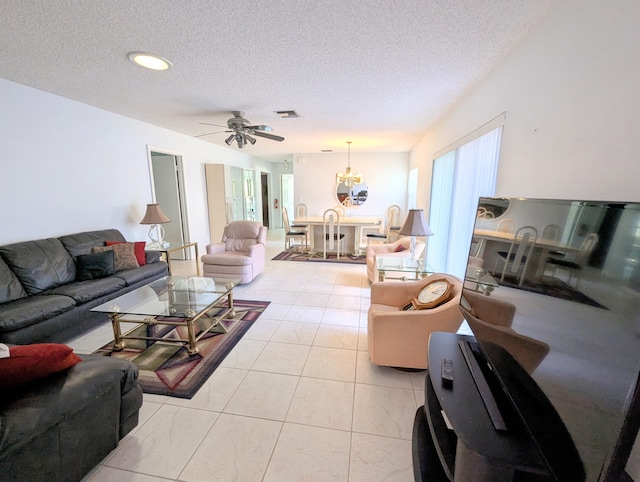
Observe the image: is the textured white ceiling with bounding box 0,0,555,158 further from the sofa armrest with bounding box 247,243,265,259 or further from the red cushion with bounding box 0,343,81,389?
the sofa armrest with bounding box 247,243,265,259

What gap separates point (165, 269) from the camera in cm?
367

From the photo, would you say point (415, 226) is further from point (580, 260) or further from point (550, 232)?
point (580, 260)

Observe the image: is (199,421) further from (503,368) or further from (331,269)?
(331,269)

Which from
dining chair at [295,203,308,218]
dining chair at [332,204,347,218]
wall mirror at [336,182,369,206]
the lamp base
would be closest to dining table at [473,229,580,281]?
the lamp base

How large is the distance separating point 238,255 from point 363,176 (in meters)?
4.39

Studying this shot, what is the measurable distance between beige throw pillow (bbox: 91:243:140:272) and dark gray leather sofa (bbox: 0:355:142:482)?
211cm

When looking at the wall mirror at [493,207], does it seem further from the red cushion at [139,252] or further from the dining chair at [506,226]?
the red cushion at [139,252]

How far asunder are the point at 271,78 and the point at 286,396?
2614 millimetres

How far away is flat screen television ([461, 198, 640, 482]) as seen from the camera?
0.62 metres

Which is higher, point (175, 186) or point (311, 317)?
point (175, 186)

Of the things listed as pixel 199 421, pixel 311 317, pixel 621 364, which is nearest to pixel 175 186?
pixel 311 317

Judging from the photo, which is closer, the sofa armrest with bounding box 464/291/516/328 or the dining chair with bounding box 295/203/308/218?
the sofa armrest with bounding box 464/291/516/328

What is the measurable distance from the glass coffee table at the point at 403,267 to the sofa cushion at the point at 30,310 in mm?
2981

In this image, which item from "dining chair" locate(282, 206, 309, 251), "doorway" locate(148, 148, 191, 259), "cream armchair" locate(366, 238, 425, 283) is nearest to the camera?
"cream armchair" locate(366, 238, 425, 283)
